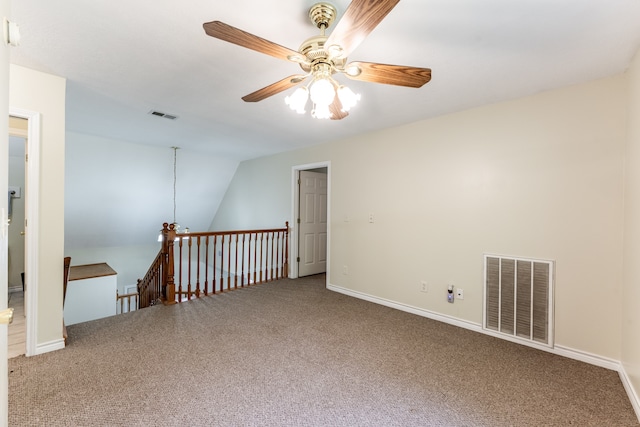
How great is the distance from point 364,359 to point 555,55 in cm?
257

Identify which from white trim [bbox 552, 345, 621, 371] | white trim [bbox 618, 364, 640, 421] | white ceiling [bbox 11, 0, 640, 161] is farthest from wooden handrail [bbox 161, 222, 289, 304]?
white trim [bbox 618, 364, 640, 421]

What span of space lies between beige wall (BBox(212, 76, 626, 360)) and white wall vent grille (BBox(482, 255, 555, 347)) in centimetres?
8

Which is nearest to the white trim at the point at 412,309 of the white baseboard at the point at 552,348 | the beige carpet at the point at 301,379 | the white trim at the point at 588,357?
the white baseboard at the point at 552,348

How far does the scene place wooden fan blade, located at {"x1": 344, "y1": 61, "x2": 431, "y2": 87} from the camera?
1.41 meters

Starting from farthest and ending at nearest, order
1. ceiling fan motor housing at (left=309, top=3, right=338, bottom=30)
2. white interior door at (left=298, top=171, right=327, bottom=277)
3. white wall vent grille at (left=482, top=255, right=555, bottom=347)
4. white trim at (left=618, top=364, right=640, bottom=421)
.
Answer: white interior door at (left=298, top=171, right=327, bottom=277) < white wall vent grille at (left=482, top=255, right=555, bottom=347) < white trim at (left=618, top=364, right=640, bottom=421) < ceiling fan motor housing at (left=309, top=3, right=338, bottom=30)

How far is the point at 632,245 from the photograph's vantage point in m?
1.89

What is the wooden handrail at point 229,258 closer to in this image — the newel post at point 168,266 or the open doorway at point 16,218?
the newel post at point 168,266

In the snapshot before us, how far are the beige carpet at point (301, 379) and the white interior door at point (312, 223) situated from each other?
2120mm

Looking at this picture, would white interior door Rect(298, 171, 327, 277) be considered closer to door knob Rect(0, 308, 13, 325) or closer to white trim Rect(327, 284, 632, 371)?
white trim Rect(327, 284, 632, 371)

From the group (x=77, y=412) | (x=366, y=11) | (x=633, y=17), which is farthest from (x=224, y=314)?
(x=633, y=17)

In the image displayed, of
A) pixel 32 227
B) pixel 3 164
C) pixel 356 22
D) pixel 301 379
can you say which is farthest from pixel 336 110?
pixel 32 227

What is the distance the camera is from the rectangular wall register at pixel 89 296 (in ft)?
16.1

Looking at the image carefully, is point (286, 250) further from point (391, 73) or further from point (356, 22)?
point (356, 22)

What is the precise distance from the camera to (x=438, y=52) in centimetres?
182
